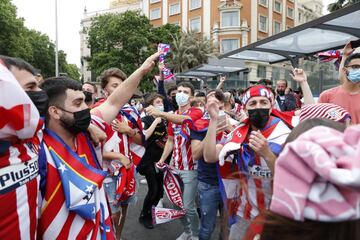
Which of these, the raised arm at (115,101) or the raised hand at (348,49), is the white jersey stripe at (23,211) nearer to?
the raised arm at (115,101)

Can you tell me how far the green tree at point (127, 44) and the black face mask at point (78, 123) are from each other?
3040 cm

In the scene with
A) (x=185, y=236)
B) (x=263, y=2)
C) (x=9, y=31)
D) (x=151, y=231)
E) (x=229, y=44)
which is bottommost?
(x=151, y=231)

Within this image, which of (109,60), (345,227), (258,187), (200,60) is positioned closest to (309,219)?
(345,227)

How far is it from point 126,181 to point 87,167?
1584 millimetres

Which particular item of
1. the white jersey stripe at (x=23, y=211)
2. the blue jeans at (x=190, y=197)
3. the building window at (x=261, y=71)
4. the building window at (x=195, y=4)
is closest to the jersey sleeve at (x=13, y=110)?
the white jersey stripe at (x=23, y=211)

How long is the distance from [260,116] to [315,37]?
4060 mm

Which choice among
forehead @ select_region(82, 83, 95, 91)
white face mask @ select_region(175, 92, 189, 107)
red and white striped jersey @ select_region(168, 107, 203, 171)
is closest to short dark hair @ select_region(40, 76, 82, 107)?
red and white striped jersey @ select_region(168, 107, 203, 171)

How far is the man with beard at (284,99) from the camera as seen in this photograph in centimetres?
651

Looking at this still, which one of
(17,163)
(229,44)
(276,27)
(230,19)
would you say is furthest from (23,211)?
(276,27)

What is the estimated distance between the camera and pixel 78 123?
2.23 metres

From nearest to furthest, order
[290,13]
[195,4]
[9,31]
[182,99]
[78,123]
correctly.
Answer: [78,123] → [182,99] → [9,31] → [195,4] → [290,13]

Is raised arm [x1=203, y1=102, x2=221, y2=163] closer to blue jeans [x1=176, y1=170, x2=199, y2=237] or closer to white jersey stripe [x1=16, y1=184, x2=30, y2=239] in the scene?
blue jeans [x1=176, y1=170, x2=199, y2=237]

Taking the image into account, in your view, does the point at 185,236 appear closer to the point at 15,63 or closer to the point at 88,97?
the point at 88,97

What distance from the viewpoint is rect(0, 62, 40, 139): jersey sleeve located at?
149cm
